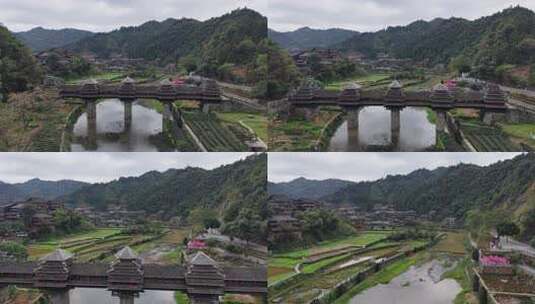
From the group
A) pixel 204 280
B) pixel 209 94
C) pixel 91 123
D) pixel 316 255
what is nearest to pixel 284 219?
pixel 316 255

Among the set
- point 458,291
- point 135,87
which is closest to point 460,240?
point 458,291

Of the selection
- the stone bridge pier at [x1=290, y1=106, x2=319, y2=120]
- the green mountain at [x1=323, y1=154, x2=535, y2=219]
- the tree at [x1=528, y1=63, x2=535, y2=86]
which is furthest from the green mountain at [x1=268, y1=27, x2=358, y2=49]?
the tree at [x1=528, y1=63, x2=535, y2=86]

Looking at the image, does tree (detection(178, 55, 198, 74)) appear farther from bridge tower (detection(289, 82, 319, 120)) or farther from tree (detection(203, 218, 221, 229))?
tree (detection(203, 218, 221, 229))

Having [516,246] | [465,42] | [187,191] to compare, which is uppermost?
[465,42]

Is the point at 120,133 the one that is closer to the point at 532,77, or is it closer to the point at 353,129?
the point at 353,129

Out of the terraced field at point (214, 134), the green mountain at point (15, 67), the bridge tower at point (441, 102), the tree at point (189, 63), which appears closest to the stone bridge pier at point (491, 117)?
the bridge tower at point (441, 102)
